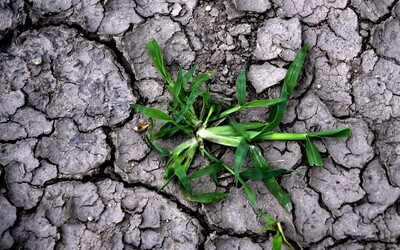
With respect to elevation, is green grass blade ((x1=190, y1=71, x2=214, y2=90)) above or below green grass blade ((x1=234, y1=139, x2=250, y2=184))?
above

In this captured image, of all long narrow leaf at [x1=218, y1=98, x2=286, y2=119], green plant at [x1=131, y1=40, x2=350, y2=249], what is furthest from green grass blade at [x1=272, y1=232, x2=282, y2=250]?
long narrow leaf at [x1=218, y1=98, x2=286, y2=119]

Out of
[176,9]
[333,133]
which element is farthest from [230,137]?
[176,9]

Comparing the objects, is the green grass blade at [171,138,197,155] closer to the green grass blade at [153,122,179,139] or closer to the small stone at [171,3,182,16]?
the green grass blade at [153,122,179,139]

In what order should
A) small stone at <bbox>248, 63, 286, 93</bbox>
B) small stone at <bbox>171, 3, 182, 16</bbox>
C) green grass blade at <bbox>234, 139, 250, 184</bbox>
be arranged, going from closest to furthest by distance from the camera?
green grass blade at <bbox>234, 139, 250, 184</bbox>, small stone at <bbox>248, 63, 286, 93</bbox>, small stone at <bbox>171, 3, 182, 16</bbox>

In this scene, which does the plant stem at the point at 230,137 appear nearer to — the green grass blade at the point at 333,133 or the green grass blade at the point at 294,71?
the green grass blade at the point at 333,133

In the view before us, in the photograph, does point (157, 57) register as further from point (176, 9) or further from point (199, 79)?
point (176, 9)

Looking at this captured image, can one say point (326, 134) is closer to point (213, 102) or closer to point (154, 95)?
point (213, 102)

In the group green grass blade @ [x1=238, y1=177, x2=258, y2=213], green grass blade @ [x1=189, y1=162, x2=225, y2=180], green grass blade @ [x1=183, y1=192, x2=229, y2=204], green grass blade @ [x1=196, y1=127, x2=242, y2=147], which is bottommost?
green grass blade @ [x1=183, y1=192, x2=229, y2=204]

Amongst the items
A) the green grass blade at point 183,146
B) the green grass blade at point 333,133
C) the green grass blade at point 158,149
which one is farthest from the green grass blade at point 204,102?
the green grass blade at point 333,133

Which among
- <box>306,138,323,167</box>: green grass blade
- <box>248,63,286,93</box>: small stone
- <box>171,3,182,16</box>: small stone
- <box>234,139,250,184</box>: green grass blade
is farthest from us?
<box>171,3,182,16</box>: small stone
